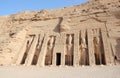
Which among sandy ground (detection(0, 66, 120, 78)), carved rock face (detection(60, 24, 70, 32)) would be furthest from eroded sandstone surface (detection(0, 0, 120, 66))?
sandy ground (detection(0, 66, 120, 78))

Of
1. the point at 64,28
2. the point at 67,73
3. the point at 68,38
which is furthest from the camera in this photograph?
the point at 64,28

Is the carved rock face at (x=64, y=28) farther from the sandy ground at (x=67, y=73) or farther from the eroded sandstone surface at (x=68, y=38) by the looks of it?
the sandy ground at (x=67, y=73)

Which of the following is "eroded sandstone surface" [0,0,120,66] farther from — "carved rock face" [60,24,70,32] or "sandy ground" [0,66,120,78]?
"sandy ground" [0,66,120,78]

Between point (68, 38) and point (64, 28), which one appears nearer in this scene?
point (68, 38)

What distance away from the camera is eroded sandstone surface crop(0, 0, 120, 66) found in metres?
15.8

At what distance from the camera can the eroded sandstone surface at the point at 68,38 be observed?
1582 centimetres

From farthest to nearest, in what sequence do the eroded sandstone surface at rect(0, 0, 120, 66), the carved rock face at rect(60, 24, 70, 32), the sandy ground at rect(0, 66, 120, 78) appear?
1. the carved rock face at rect(60, 24, 70, 32)
2. the eroded sandstone surface at rect(0, 0, 120, 66)
3. the sandy ground at rect(0, 66, 120, 78)

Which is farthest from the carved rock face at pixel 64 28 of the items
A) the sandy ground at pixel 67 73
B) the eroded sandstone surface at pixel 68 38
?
the sandy ground at pixel 67 73

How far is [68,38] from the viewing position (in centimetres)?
1766

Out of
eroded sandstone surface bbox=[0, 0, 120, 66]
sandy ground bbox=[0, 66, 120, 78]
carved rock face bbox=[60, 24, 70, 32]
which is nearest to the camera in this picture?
sandy ground bbox=[0, 66, 120, 78]

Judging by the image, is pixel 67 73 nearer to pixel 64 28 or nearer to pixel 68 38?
pixel 68 38

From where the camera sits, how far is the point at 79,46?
16641 millimetres

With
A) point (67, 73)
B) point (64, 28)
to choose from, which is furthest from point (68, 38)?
point (67, 73)

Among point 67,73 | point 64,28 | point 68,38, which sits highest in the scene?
point 64,28
